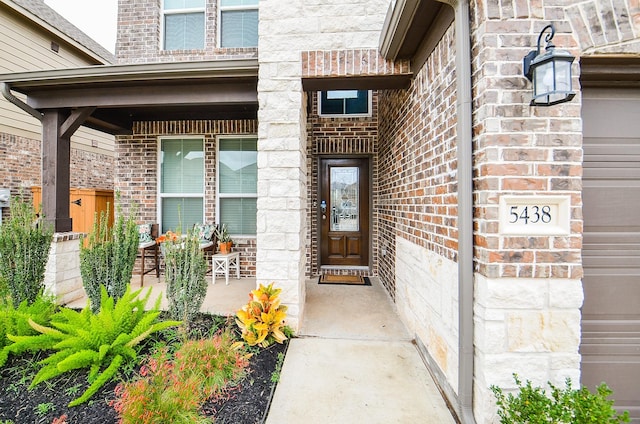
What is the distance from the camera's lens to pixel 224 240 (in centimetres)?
450

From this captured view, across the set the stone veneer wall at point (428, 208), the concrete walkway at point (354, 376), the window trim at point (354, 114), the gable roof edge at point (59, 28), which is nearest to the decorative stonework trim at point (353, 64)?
the stone veneer wall at point (428, 208)

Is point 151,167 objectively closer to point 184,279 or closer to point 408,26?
point 184,279

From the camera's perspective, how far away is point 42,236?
3.19 meters

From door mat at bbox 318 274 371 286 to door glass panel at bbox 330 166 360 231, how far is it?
811 mm

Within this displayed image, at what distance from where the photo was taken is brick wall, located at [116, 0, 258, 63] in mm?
4797

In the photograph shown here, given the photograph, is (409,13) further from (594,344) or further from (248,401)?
(248,401)

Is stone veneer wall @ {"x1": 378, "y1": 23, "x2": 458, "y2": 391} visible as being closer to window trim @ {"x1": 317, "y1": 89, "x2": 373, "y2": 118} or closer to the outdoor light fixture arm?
the outdoor light fixture arm

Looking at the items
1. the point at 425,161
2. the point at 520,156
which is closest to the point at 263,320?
the point at 425,161

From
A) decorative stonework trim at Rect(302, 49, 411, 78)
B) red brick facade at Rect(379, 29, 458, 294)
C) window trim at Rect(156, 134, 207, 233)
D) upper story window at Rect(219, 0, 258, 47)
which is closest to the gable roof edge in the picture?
window trim at Rect(156, 134, 207, 233)

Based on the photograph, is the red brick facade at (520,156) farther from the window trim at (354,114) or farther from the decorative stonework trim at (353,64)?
the window trim at (354,114)

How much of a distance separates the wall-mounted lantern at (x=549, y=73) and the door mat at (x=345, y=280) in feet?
11.1

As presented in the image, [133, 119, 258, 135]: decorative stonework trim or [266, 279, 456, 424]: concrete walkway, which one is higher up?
[133, 119, 258, 135]: decorative stonework trim

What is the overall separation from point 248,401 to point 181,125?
4.40 m

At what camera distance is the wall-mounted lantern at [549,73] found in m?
1.45
